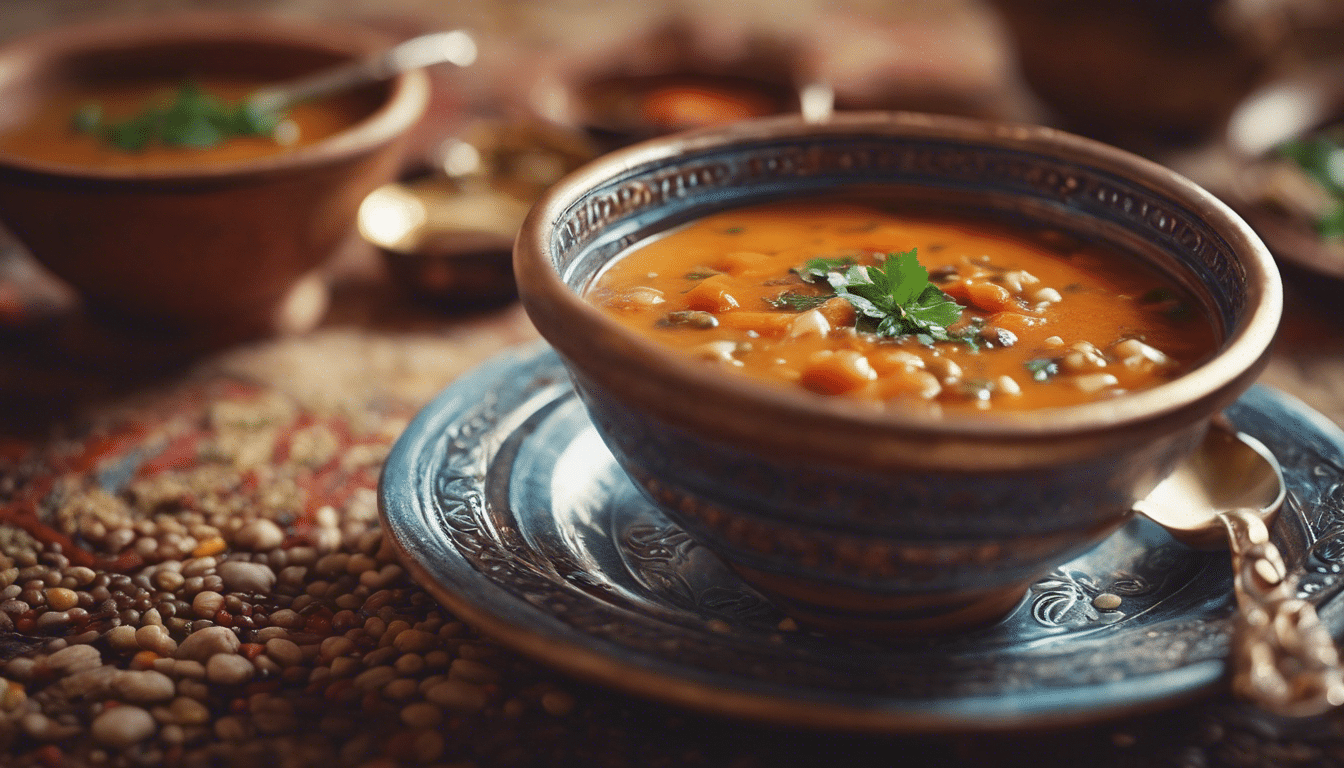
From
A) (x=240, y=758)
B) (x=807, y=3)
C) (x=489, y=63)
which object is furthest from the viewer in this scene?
(x=807, y=3)

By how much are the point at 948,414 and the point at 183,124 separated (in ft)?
8.02

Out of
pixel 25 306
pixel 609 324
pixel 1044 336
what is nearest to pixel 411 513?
pixel 609 324

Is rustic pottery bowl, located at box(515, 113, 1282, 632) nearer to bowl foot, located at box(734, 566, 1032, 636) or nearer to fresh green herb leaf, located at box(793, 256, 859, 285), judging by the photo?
bowl foot, located at box(734, 566, 1032, 636)

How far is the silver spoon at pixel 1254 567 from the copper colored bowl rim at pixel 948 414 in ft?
1.01

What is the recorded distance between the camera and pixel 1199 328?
1.86 m

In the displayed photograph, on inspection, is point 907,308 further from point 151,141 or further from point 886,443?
point 151,141

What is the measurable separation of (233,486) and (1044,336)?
1700 mm

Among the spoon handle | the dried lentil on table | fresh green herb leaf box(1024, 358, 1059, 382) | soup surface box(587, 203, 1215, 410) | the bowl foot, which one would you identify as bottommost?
the dried lentil on table

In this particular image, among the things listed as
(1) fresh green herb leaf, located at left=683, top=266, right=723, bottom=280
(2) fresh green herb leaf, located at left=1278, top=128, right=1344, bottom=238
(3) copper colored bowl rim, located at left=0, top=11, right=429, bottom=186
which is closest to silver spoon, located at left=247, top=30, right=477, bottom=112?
(3) copper colored bowl rim, located at left=0, top=11, right=429, bottom=186

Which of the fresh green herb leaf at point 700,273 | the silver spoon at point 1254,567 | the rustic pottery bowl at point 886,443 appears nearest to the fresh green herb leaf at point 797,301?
the fresh green herb leaf at point 700,273

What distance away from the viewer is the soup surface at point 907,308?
65.4 inches

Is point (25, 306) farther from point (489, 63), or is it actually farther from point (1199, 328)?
point (1199, 328)

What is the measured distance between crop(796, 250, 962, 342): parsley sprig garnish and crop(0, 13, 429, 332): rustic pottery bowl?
155 centimetres

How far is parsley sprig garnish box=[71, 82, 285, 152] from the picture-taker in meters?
3.01
